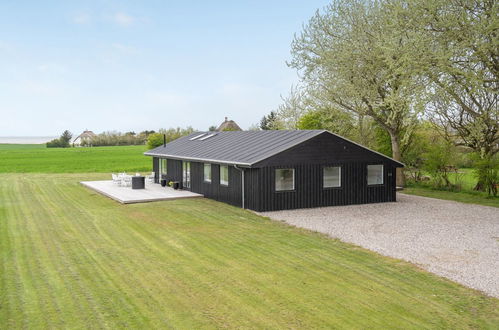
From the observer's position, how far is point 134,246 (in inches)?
418

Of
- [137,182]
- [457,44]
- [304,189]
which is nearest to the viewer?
[457,44]

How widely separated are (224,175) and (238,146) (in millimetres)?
1640

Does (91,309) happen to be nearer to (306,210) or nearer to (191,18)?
(306,210)

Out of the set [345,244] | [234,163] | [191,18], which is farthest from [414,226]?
[191,18]

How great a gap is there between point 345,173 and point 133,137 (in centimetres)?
6010

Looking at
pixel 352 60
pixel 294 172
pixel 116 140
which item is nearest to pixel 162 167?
pixel 294 172

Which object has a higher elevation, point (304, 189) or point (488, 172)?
point (488, 172)

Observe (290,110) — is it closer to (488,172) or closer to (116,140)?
(488,172)

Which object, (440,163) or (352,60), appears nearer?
(352,60)

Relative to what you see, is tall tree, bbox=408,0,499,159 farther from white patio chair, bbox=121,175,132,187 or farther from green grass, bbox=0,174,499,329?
white patio chair, bbox=121,175,132,187

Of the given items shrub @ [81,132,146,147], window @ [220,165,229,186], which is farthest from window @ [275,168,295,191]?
shrub @ [81,132,146,147]

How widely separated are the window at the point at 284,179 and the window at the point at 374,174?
334 centimetres

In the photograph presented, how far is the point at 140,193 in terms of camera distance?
19.8 m

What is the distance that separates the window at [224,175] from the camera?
1727 centimetres
